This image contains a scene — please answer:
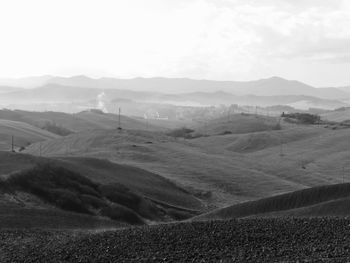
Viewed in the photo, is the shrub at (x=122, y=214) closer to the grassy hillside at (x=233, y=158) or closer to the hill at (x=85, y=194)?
the hill at (x=85, y=194)

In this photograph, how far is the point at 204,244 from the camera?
26.0 meters

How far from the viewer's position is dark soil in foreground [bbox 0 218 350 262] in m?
23.4

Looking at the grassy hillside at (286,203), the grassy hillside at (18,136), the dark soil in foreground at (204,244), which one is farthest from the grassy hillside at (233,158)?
the dark soil in foreground at (204,244)

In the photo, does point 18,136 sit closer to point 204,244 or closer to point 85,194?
point 85,194

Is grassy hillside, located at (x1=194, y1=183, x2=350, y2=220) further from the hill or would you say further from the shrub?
the hill

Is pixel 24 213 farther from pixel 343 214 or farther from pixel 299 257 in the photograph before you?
pixel 299 257

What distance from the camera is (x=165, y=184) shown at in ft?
224

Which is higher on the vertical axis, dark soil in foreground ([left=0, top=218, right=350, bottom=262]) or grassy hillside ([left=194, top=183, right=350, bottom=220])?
dark soil in foreground ([left=0, top=218, right=350, bottom=262])

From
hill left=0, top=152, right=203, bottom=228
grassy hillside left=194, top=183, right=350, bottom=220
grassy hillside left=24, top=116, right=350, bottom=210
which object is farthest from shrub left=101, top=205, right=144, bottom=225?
grassy hillside left=24, top=116, right=350, bottom=210

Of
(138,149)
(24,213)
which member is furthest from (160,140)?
(24,213)

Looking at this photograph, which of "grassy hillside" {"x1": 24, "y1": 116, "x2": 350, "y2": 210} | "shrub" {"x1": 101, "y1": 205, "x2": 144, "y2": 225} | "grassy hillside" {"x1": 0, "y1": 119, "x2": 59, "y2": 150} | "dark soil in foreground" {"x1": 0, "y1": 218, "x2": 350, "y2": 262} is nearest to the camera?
"dark soil in foreground" {"x1": 0, "y1": 218, "x2": 350, "y2": 262}

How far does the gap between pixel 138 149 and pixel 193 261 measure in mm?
80507

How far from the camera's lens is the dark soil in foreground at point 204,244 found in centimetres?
2336

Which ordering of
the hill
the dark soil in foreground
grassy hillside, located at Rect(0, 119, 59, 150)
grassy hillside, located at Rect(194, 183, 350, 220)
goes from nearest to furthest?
1. the dark soil in foreground
2. grassy hillside, located at Rect(194, 183, 350, 220)
3. the hill
4. grassy hillside, located at Rect(0, 119, 59, 150)
